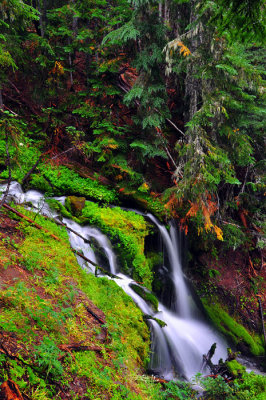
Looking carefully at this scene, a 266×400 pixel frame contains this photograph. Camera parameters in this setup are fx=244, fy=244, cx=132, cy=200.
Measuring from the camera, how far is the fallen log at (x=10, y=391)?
6.44ft

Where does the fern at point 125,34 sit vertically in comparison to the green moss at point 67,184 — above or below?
above

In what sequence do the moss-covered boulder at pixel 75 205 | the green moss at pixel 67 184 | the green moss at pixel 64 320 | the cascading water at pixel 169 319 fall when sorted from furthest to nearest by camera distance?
the green moss at pixel 67 184 → the moss-covered boulder at pixel 75 205 → the cascading water at pixel 169 319 → the green moss at pixel 64 320

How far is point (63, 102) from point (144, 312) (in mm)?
10045

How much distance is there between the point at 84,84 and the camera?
43.7ft

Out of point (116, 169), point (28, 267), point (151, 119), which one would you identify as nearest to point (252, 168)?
point (151, 119)

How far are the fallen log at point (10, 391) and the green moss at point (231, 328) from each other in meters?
8.61

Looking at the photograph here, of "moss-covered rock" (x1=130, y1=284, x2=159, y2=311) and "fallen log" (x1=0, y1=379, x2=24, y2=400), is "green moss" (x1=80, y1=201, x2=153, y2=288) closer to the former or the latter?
"moss-covered rock" (x1=130, y1=284, x2=159, y2=311)

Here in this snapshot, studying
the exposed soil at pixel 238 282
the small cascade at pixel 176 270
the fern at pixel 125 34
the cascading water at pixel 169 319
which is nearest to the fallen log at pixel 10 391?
the cascading water at pixel 169 319

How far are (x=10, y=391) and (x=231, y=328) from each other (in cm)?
918

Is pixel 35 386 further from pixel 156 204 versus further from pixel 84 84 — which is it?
pixel 84 84

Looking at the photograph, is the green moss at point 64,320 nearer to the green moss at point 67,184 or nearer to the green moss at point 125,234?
the green moss at point 125,234

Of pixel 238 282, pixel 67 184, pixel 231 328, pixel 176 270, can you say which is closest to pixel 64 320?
pixel 67 184

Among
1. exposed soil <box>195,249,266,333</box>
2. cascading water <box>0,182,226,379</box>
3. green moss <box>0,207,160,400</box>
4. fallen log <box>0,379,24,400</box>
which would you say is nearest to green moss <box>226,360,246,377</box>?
cascading water <box>0,182,226,379</box>

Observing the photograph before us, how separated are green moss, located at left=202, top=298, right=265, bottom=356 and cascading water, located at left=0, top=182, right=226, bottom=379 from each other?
57cm
